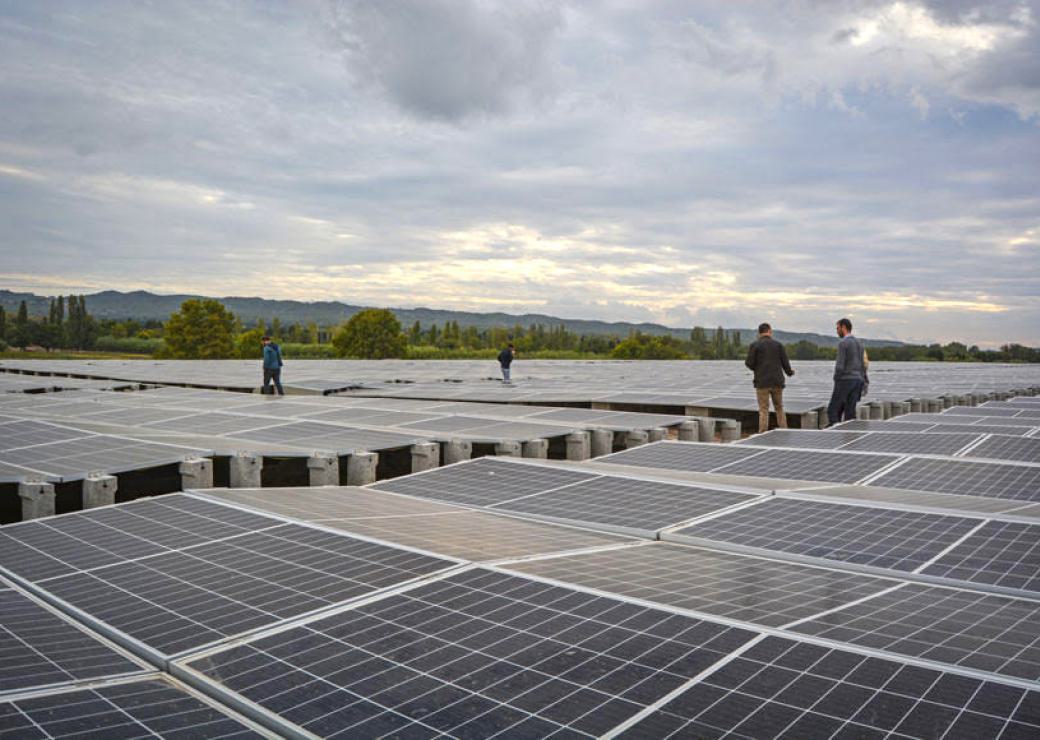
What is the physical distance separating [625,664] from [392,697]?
1.10m

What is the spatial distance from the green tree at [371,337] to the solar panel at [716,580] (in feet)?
411

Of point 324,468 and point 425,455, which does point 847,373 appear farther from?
point 324,468

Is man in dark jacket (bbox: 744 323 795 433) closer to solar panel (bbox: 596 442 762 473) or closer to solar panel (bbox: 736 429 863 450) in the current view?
solar panel (bbox: 736 429 863 450)

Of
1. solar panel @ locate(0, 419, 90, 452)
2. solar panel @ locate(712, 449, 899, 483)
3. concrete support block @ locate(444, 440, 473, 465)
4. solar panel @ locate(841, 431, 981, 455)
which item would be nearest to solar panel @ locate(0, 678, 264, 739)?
solar panel @ locate(712, 449, 899, 483)

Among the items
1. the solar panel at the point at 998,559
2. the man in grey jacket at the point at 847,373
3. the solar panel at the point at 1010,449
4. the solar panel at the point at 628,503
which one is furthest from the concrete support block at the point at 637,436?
the solar panel at the point at 998,559

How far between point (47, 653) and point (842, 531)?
19.0 feet

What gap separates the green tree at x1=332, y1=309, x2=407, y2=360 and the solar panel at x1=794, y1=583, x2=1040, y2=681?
12645cm

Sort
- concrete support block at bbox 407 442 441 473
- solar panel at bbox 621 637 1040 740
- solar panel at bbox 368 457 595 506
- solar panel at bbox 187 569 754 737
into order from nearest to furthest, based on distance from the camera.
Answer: solar panel at bbox 621 637 1040 740, solar panel at bbox 187 569 754 737, solar panel at bbox 368 457 595 506, concrete support block at bbox 407 442 441 473

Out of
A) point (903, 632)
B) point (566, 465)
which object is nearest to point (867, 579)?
point (903, 632)

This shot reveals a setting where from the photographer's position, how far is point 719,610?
15.0 feet

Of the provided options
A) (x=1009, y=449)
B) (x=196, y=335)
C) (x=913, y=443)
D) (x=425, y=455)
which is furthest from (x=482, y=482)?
(x=196, y=335)

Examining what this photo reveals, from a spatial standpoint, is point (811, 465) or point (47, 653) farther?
point (811, 465)

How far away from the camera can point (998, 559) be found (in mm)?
5762

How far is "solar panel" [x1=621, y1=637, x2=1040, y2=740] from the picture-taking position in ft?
10.3
